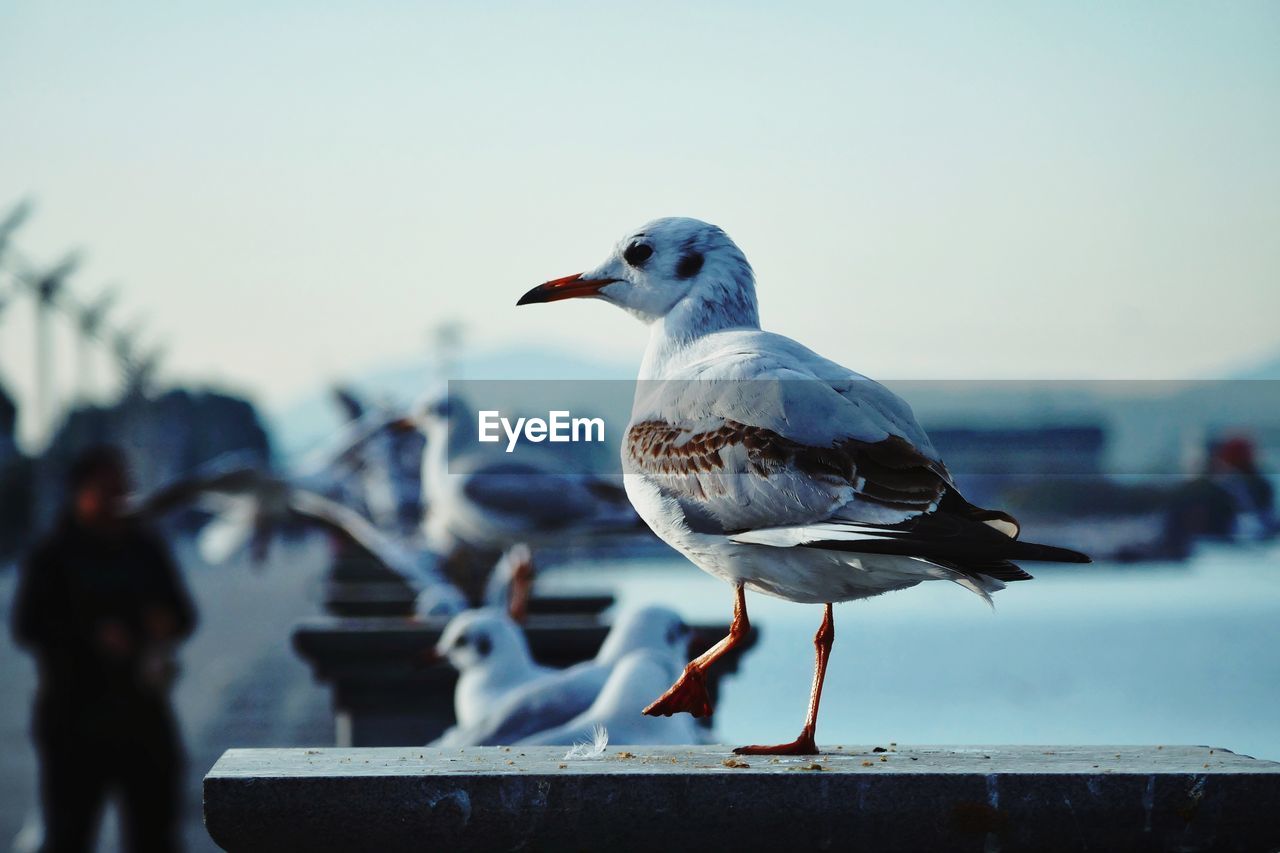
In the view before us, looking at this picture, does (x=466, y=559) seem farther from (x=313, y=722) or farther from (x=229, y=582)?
(x=229, y=582)

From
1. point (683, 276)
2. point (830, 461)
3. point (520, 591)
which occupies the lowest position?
point (520, 591)

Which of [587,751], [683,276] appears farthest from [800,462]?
[587,751]

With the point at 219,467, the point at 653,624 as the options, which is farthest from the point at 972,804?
the point at 219,467

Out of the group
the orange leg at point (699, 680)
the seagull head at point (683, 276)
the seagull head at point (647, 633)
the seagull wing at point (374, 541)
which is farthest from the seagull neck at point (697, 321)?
the seagull wing at point (374, 541)

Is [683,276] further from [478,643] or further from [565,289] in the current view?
[478,643]

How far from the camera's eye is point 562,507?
1274 cm

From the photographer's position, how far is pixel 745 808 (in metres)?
3.70

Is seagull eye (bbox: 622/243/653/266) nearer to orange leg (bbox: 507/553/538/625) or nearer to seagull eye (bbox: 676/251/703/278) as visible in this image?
seagull eye (bbox: 676/251/703/278)

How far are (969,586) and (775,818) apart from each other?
69 cm

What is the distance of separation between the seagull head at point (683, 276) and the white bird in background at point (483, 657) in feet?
13.5

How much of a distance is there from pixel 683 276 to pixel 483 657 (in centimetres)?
445

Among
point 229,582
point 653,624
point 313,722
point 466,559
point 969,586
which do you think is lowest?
point 229,582

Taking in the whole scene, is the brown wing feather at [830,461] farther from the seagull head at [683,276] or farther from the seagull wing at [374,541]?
the seagull wing at [374,541]

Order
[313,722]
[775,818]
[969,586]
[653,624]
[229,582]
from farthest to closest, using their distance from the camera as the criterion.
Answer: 1. [229,582]
2. [313,722]
3. [653,624]
4. [775,818]
5. [969,586]
